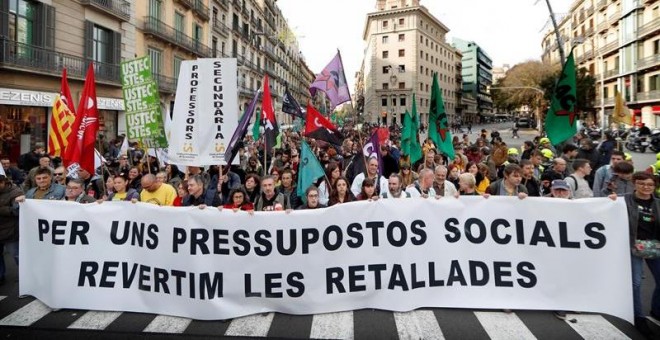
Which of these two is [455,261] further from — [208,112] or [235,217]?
[208,112]

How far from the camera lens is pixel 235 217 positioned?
438 cm

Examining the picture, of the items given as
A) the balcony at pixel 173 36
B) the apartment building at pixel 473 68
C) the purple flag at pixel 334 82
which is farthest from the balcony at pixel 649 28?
the apartment building at pixel 473 68

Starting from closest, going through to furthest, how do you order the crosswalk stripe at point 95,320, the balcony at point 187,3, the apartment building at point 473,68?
the crosswalk stripe at point 95,320
the balcony at point 187,3
the apartment building at point 473,68

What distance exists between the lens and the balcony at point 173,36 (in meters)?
24.5

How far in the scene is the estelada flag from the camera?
7.52 m

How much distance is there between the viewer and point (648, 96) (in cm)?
3938

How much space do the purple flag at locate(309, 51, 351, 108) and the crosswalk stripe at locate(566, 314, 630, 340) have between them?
19.1ft

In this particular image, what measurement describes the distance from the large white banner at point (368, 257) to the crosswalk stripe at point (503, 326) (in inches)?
6.0

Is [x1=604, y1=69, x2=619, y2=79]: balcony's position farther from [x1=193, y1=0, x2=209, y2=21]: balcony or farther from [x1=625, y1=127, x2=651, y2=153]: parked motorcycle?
[x1=193, y1=0, x2=209, y2=21]: balcony

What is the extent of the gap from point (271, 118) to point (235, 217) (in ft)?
13.7

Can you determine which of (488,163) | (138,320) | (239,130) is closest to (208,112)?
(239,130)

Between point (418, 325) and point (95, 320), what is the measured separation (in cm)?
331

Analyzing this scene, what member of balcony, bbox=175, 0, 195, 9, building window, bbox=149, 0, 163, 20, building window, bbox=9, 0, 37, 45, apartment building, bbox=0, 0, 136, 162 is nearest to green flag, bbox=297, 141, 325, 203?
apartment building, bbox=0, 0, 136, 162

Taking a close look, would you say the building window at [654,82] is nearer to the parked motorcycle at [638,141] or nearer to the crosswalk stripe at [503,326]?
the parked motorcycle at [638,141]
